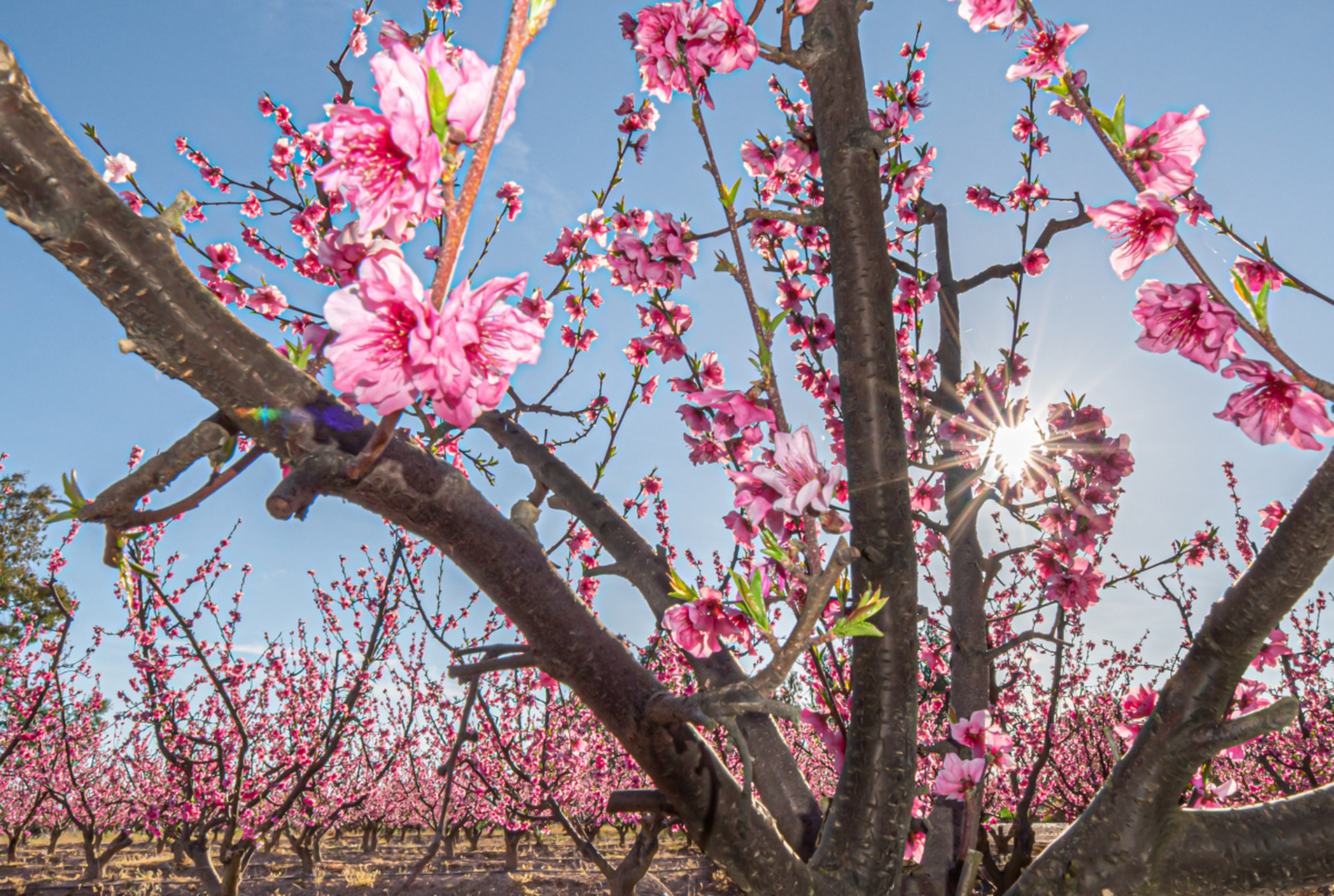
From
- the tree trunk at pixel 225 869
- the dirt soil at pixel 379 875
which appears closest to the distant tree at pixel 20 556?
the dirt soil at pixel 379 875

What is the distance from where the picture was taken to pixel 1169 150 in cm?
129

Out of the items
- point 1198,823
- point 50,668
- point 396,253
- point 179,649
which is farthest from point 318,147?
point 50,668

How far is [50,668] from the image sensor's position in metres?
8.12

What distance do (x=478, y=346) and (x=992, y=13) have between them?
1.72 metres

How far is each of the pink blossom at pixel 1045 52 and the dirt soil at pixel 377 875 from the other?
9883mm

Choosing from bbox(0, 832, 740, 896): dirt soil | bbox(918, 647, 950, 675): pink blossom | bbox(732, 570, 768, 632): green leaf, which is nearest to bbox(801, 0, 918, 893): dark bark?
bbox(732, 570, 768, 632): green leaf

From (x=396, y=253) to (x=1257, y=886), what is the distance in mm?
1967

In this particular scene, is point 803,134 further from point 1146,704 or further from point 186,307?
point 1146,704

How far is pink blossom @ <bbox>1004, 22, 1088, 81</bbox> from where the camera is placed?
1.68 metres

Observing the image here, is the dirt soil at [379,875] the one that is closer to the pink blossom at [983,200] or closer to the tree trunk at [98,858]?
the tree trunk at [98,858]

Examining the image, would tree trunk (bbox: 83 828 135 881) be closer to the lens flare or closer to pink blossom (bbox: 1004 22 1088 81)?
the lens flare

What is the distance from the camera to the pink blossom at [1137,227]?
4.02 feet

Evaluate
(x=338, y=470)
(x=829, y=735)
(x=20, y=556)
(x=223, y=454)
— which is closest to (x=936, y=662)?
(x=829, y=735)

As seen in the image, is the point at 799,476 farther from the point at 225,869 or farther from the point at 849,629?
the point at 225,869
